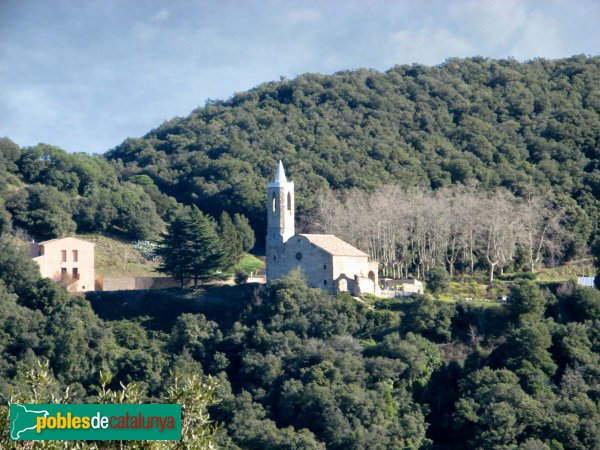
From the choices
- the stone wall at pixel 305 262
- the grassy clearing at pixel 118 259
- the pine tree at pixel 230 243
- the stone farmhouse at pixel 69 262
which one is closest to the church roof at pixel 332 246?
the stone wall at pixel 305 262

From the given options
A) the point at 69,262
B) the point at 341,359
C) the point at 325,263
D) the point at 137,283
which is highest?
the point at 69,262

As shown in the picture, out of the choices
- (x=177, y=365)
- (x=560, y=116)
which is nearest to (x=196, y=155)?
(x=560, y=116)

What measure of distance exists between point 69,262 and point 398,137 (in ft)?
103

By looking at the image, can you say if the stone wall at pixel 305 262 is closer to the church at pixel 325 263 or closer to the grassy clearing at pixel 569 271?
the church at pixel 325 263

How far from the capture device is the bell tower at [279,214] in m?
55.2

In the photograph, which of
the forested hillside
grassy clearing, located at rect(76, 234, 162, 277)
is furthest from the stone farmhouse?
the forested hillside

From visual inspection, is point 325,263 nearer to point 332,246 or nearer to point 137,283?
point 332,246

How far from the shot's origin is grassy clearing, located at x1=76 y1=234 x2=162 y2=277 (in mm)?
61812

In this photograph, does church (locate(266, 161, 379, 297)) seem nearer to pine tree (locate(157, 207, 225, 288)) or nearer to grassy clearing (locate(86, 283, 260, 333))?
grassy clearing (locate(86, 283, 260, 333))

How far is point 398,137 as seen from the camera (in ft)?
268

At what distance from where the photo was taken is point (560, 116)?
268 feet

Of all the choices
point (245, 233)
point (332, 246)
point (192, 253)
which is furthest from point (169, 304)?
point (245, 233)

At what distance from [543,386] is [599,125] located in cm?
3695

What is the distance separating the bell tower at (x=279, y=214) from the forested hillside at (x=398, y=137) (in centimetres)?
1279
